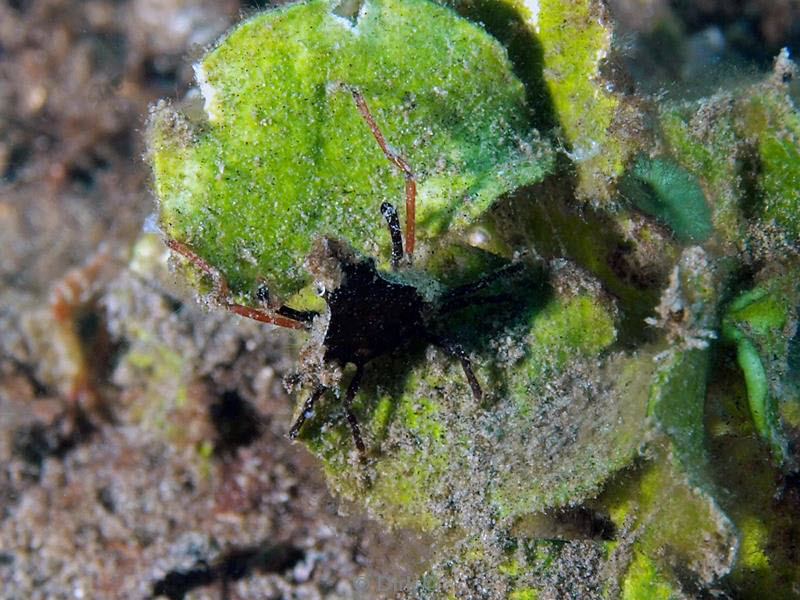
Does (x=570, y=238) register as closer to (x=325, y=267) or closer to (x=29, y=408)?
(x=325, y=267)

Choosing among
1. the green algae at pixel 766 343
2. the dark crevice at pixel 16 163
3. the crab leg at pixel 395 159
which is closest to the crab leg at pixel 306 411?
the crab leg at pixel 395 159

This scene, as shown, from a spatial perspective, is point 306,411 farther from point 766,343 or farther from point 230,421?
point 230,421

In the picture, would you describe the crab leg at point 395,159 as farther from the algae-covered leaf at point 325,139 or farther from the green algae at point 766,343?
the green algae at point 766,343

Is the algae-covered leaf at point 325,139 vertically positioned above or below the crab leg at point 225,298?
above

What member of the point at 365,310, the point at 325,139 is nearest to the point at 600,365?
the point at 365,310

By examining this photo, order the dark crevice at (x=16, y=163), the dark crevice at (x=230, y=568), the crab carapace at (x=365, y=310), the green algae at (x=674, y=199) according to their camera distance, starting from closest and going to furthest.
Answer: the crab carapace at (x=365, y=310) → the green algae at (x=674, y=199) → the dark crevice at (x=230, y=568) → the dark crevice at (x=16, y=163)

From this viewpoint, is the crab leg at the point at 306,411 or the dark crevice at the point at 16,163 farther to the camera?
the dark crevice at the point at 16,163

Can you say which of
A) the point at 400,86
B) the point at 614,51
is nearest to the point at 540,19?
the point at 614,51
